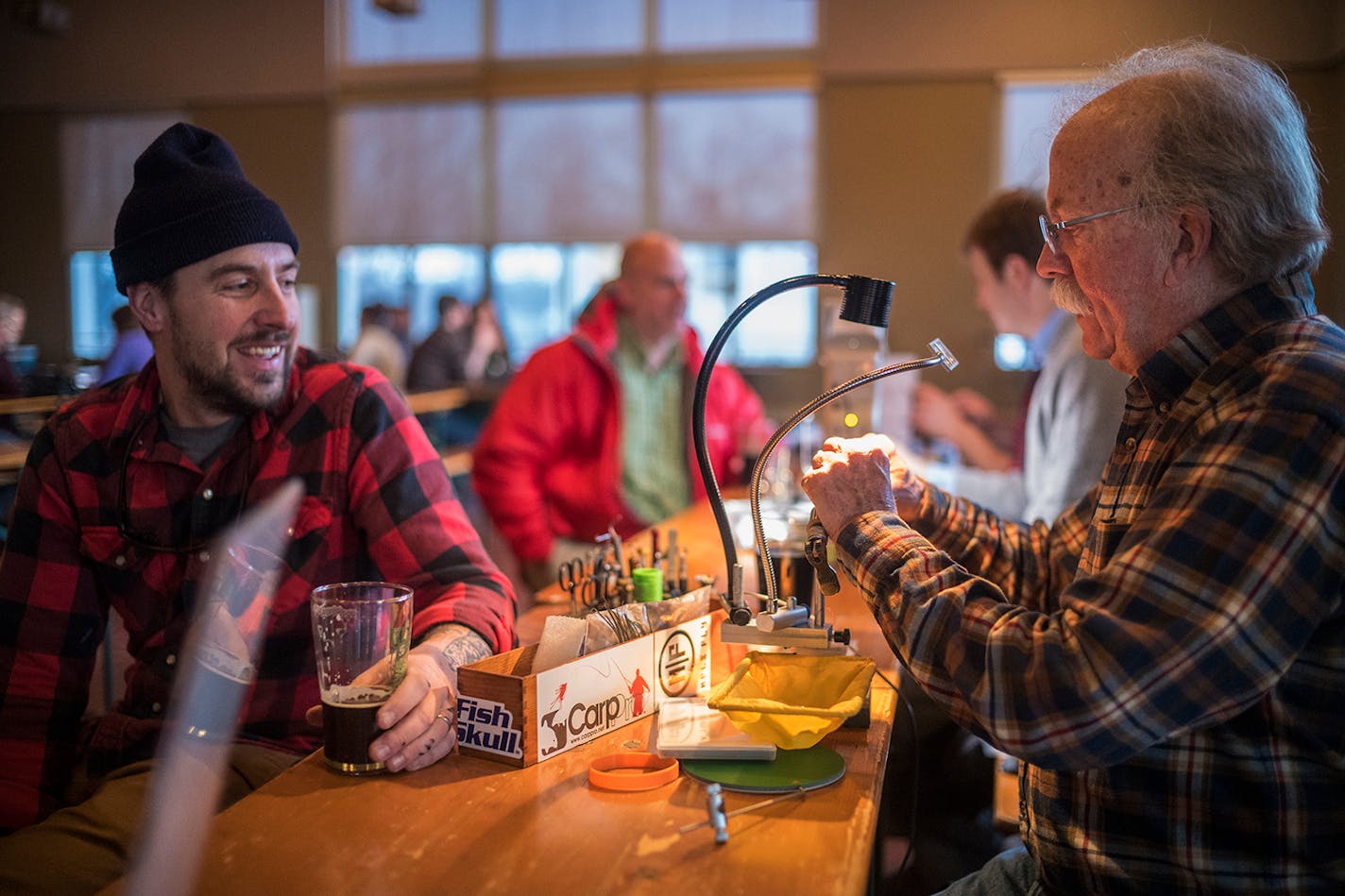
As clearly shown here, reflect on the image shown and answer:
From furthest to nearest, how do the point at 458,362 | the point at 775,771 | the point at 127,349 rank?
the point at 458,362 < the point at 127,349 < the point at 775,771

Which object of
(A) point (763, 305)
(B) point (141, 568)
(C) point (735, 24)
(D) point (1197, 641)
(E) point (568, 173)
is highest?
(C) point (735, 24)

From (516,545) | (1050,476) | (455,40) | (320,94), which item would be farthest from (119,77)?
(1050,476)

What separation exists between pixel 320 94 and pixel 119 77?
6.54 ft

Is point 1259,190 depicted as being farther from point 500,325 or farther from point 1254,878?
point 500,325

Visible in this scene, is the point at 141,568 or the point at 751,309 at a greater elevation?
the point at 751,309

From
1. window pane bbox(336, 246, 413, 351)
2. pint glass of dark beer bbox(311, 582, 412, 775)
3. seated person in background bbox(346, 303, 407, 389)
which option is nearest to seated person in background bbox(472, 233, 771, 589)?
pint glass of dark beer bbox(311, 582, 412, 775)

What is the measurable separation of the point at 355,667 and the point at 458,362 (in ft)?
22.2

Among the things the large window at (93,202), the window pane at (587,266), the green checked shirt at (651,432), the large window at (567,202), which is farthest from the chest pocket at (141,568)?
the large window at (93,202)

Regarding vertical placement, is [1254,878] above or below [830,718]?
below

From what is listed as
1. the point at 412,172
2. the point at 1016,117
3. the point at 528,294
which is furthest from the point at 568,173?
the point at 1016,117

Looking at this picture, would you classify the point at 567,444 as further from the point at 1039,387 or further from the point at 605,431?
the point at 1039,387

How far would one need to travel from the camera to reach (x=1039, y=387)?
2777 mm

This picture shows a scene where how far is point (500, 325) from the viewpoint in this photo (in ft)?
31.7

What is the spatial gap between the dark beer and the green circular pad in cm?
35
